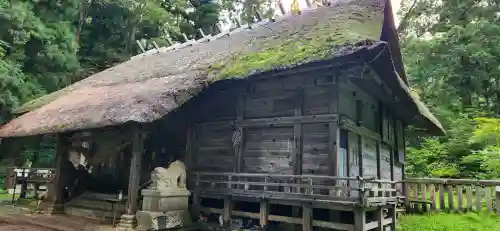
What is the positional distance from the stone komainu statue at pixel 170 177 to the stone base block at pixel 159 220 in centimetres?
67

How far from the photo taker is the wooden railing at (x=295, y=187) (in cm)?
742

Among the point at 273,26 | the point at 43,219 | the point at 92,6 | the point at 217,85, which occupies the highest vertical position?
the point at 92,6

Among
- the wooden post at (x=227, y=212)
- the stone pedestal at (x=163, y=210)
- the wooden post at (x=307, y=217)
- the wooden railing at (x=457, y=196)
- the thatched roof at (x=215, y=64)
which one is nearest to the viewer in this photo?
the wooden post at (x=307, y=217)

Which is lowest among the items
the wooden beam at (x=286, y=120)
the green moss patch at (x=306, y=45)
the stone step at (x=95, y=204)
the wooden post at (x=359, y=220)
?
the stone step at (x=95, y=204)

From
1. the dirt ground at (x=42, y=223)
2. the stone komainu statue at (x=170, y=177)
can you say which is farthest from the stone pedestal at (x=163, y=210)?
the dirt ground at (x=42, y=223)

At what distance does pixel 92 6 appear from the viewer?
2509 centimetres

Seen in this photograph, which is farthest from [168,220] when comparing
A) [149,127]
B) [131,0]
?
[131,0]

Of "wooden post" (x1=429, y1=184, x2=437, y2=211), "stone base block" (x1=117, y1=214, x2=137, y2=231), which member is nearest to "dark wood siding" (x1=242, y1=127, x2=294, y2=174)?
"stone base block" (x1=117, y1=214, x2=137, y2=231)

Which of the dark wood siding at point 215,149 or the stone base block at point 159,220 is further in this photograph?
the dark wood siding at point 215,149

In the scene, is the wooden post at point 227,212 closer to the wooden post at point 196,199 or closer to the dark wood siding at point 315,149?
the wooden post at point 196,199

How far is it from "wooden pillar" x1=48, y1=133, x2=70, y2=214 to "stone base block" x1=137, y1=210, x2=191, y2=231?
4.31 metres

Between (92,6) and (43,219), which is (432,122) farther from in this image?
(92,6)

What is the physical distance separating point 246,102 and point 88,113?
4229 millimetres

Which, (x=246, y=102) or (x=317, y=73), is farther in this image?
(x=246, y=102)
